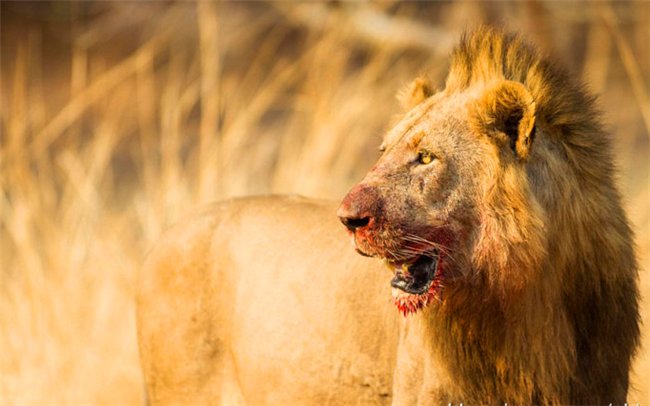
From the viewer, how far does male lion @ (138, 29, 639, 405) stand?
3.13 metres

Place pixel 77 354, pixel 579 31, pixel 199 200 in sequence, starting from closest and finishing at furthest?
pixel 77 354, pixel 199 200, pixel 579 31

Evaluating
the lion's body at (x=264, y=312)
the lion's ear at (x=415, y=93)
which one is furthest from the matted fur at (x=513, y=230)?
the lion's body at (x=264, y=312)

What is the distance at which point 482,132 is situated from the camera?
322 centimetres

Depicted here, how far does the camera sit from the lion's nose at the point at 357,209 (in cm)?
305

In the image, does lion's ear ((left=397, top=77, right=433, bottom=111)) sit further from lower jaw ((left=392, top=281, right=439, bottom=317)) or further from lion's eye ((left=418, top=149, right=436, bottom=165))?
lower jaw ((left=392, top=281, right=439, bottom=317))

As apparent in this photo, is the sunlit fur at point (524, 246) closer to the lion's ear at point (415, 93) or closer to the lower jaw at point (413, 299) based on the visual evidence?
the lower jaw at point (413, 299)

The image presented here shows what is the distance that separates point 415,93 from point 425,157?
1.66 ft

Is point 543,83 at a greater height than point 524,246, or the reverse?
point 543,83

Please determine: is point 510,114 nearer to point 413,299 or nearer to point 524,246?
point 524,246

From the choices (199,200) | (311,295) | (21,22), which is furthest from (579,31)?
(311,295)

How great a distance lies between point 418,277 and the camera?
3.18 metres

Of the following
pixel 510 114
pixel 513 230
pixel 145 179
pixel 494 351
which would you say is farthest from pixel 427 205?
pixel 145 179

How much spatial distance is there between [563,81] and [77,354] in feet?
11.0

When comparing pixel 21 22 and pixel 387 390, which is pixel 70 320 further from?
pixel 21 22
